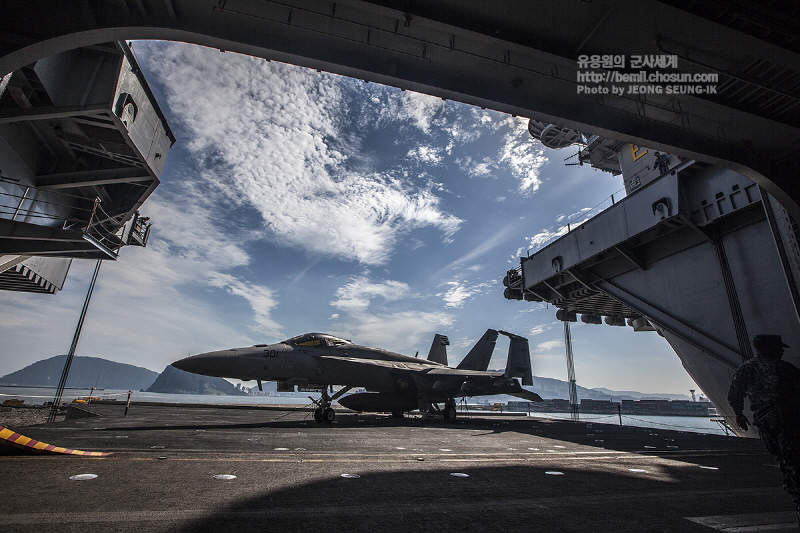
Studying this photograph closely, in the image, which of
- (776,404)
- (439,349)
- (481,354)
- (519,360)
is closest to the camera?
(776,404)

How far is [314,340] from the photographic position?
49.9ft

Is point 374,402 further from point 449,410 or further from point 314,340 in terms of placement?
point 449,410

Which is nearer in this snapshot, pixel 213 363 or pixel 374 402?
pixel 213 363

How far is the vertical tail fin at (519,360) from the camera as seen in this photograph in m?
19.9

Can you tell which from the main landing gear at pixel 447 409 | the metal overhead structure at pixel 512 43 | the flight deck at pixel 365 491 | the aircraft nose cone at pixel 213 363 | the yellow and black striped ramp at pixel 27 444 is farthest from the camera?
the main landing gear at pixel 447 409

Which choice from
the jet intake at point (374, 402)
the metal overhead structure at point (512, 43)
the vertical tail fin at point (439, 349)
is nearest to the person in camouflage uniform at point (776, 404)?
the metal overhead structure at point (512, 43)

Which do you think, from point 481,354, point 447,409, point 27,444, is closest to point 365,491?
point 27,444

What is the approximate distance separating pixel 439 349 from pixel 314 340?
14720 mm

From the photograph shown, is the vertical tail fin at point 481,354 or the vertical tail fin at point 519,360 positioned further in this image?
the vertical tail fin at point 481,354

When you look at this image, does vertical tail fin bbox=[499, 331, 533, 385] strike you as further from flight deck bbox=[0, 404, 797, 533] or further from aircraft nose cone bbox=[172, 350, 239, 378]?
aircraft nose cone bbox=[172, 350, 239, 378]

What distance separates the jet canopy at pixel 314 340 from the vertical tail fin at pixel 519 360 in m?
10.4

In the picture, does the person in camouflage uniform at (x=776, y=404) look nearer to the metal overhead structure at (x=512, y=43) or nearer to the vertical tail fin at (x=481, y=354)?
the metal overhead structure at (x=512, y=43)

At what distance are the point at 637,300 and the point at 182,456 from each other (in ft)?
62.2

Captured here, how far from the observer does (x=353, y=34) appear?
17.8 feet
